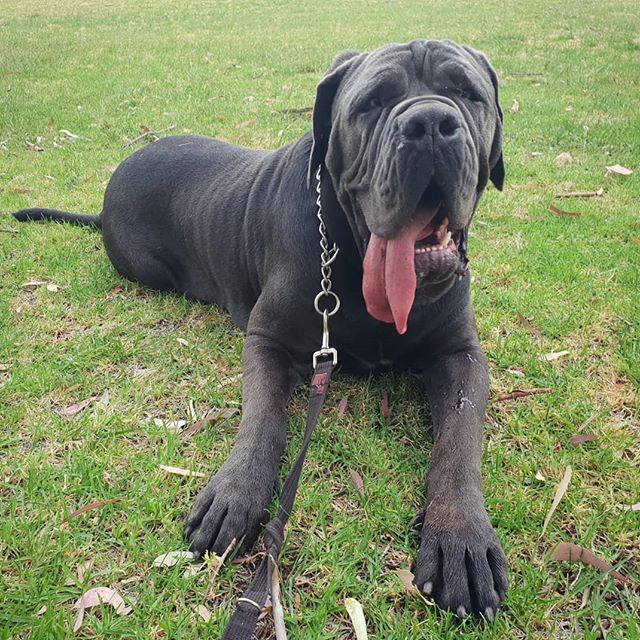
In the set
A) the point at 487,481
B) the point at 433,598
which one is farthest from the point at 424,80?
the point at 433,598

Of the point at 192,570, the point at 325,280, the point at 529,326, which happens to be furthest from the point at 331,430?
the point at 529,326

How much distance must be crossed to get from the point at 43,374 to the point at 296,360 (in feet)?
3.51

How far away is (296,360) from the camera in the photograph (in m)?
2.61

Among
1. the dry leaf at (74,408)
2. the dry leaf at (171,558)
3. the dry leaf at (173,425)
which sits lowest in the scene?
the dry leaf at (74,408)

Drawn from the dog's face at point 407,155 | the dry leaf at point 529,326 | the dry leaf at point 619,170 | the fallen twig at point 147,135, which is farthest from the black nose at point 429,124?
the fallen twig at point 147,135

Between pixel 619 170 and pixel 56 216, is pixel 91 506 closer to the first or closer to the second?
pixel 56 216

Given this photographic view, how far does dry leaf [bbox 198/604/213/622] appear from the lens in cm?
161

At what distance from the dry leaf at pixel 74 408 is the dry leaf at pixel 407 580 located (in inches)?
55.5

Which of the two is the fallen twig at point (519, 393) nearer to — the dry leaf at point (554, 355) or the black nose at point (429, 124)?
the dry leaf at point (554, 355)

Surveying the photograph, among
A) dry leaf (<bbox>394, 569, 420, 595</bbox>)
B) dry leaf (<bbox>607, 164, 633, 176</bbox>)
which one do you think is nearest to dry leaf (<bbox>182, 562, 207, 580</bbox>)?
dry leaf (<bbox>394, 569, 420, 595</bbox>)

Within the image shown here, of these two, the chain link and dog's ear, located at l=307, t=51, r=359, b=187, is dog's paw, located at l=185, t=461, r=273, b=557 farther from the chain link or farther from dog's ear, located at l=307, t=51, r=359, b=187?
dog's ear, located at l=307, t=51, r=359, b=187

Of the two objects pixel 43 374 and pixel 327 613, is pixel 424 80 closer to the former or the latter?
pixel 327 613

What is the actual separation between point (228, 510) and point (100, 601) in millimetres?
413

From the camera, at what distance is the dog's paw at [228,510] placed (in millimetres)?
1814
